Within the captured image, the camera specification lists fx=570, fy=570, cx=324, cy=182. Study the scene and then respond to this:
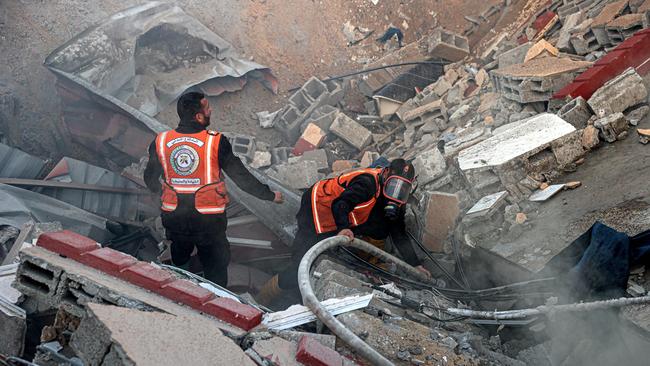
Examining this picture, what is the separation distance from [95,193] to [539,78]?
5.25m

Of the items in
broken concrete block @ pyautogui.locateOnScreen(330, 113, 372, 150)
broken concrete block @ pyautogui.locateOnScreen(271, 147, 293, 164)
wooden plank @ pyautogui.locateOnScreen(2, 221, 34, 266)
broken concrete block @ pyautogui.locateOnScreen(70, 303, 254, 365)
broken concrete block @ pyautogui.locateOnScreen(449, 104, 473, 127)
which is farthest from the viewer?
broken concrete block @ pyautogui.locateOnScreen(330, 113, 372, 150)

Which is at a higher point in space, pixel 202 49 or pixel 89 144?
pixel 202 49

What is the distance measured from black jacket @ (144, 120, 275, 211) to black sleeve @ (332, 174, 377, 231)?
66 cm

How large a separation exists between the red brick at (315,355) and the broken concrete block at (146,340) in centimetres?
27

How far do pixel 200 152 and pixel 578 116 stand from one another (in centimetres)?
366

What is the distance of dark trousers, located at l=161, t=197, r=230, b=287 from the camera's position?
4.92 meters

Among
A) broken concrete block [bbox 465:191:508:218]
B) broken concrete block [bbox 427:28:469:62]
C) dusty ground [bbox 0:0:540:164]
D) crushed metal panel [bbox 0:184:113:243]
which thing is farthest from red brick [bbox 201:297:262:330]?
broken concrete block [bbox 427:28:469:62]

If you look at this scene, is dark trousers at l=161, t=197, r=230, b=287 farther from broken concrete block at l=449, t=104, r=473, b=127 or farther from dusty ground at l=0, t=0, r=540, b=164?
broken concrete block at l=449, t=104, r=473, b=127

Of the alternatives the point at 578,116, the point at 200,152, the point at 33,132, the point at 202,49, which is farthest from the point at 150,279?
the point at 202,49

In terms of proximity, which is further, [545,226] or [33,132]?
[33,132]

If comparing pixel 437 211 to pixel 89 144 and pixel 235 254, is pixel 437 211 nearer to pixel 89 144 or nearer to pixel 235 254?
pixel 235 254

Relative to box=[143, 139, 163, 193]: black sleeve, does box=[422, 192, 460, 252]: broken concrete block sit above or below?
below

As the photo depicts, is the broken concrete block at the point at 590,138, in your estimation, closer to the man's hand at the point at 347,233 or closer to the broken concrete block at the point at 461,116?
the broken concrete block at the point at 461,116

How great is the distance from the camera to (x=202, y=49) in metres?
9.04
